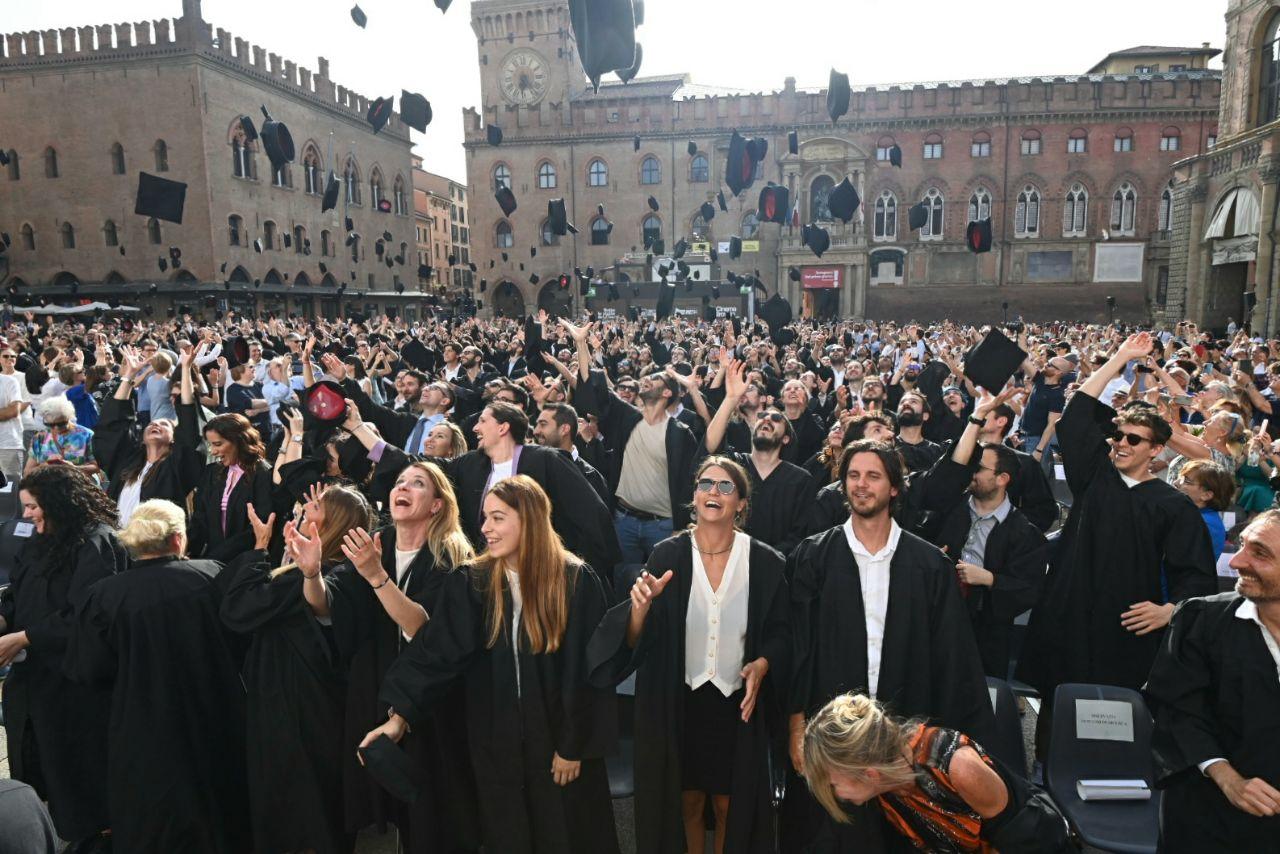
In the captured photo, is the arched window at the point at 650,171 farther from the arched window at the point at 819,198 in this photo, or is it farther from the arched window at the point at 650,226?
the arched window at the point at 819,198

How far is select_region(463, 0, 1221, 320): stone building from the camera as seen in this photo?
41.6 m

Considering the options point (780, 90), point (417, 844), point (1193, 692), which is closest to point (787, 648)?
point (1193, 692)

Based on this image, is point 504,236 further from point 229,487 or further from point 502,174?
point 229,487

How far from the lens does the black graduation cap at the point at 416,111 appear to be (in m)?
13.1

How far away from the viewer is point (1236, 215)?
25047mm

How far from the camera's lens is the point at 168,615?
3.32 metres

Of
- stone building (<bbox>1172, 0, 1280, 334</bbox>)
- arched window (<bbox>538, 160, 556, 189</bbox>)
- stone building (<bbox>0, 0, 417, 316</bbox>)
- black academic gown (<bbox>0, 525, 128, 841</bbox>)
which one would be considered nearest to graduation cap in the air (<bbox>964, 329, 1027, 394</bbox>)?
black academic gown (<bbox>0, 525, 128, 841</bbox>)

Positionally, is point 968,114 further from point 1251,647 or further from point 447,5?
point 1251,647

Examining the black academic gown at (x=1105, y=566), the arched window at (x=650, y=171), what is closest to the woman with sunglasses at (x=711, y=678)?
the black academic gown at (x=1105, y=566)

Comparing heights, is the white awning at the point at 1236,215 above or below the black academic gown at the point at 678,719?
above

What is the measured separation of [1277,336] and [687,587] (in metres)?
26.3

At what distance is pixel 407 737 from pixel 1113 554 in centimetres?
335

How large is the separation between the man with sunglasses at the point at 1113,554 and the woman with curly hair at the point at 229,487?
4.28m

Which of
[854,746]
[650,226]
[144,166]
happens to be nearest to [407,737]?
[854,746]
